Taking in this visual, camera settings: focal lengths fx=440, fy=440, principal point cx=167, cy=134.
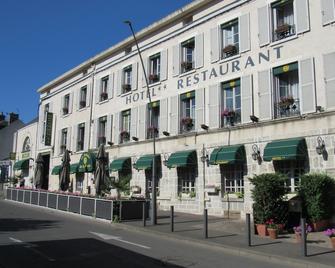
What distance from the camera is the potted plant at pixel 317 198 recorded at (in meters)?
14.8

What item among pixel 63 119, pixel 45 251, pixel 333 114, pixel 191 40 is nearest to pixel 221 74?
pixel 191 40

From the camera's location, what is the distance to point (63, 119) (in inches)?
1427

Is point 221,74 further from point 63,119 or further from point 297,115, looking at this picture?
point 63,119

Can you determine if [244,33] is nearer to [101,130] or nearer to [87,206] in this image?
[87,206]

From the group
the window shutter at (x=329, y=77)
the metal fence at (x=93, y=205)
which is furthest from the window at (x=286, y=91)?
the metal fence at (x=93, y=205)

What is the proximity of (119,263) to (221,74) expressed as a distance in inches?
525

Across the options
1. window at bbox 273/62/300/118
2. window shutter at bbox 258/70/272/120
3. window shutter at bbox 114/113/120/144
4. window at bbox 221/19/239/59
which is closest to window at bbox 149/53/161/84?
window shutter at bbox 114/113/120/144

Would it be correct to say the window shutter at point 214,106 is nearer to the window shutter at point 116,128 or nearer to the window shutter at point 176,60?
the window shutter at point 176,60

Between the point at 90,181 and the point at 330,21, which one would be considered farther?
the point at 90,181

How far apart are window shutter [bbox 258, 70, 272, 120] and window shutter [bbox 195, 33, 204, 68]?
13.6 feet

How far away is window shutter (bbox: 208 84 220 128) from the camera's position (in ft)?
68.3

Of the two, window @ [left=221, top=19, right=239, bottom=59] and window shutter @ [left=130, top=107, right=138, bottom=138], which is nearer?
window @ [left=221, top=19, right=239, bottom=59]

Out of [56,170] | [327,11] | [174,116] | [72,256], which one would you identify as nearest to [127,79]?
[174,116]

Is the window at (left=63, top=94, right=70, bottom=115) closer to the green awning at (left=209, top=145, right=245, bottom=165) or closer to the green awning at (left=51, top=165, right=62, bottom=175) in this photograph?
the green awning at (left=51, top=165, right=62, bottom=175)
